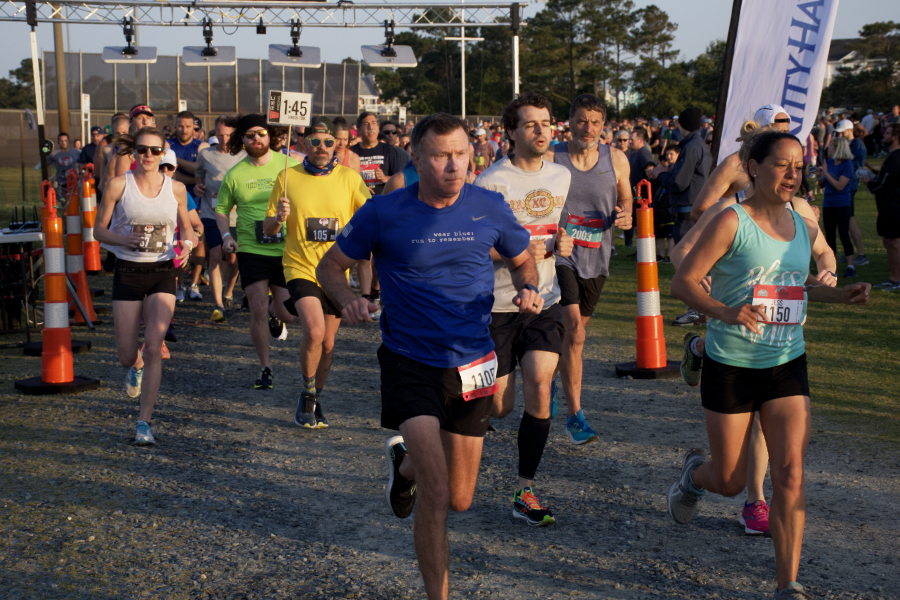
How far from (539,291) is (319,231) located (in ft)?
7.84

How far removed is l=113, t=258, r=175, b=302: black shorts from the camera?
6.26 meters

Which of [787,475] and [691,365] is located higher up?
[691,365]

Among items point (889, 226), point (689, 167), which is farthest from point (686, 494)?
point (689, 167)

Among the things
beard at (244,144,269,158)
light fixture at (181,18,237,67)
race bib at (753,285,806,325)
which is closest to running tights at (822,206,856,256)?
beard at (244,144,269,158)

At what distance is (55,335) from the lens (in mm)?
7551

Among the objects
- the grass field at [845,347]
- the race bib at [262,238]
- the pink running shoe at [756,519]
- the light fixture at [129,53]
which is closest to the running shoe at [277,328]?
the race bib at [262,238]

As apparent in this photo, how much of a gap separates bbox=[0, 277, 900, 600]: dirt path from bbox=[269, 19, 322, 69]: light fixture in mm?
18641

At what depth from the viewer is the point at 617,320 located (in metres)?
10.4

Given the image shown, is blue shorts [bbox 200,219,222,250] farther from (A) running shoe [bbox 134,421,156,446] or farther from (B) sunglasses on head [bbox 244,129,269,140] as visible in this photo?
(A) running shoe [bbox 134,421,156,446]

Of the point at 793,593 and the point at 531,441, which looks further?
the point at 531,441

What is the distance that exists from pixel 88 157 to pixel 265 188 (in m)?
12.3

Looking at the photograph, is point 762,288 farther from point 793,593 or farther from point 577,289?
point 577,289

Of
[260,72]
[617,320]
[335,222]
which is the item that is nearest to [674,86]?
[260,72]

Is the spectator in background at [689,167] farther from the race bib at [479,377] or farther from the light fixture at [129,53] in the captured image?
the light fixture at [129,53]
